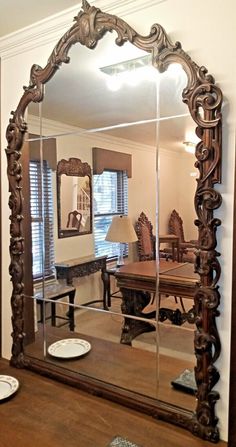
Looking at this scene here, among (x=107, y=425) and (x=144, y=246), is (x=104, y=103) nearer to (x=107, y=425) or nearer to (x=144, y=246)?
(x=144, y=246)

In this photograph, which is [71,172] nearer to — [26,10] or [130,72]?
[130,72]

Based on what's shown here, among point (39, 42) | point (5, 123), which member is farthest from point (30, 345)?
point (39, 42)

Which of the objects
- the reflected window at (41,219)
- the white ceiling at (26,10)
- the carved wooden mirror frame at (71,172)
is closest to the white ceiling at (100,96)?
the white ceiling at (26,10)

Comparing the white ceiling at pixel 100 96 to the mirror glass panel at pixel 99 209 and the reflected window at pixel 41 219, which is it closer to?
the mirror glass panel at pixel 99 209

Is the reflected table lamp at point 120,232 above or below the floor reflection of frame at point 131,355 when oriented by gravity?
above

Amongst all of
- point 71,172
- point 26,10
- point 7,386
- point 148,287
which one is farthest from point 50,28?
point 7,386

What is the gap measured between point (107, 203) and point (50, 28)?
2.81 feet

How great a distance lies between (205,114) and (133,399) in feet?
3.67

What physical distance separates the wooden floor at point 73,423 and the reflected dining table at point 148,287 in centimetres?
30

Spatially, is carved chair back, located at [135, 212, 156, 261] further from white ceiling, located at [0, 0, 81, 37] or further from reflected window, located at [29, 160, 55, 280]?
white ceiling, located at [0, 0, 81, 37]

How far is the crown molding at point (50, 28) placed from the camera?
1.36 meters

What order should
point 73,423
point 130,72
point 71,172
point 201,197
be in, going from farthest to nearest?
point 71,172 < point 130,72 < point 73,423 < point 201,197

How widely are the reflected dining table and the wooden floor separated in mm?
302

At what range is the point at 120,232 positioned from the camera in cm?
154
